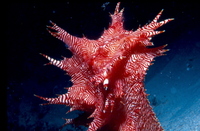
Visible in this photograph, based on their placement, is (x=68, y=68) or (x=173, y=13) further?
(x=173, y=13)

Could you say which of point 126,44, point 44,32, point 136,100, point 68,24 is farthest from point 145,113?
point 44,32

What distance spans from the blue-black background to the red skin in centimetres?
750

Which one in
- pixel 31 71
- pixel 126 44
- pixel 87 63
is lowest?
pixel 87 63

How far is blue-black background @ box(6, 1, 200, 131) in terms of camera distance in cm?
930

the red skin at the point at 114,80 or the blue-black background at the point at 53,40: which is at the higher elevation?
the blue-black background at the point at 53,40

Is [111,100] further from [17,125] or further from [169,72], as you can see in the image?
[17,125]

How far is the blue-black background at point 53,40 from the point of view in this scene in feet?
30.5

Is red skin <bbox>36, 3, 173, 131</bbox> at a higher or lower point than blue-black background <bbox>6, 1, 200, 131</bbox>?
lower

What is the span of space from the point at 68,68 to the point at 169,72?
11342 mm

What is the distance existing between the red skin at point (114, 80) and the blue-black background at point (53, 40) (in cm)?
750

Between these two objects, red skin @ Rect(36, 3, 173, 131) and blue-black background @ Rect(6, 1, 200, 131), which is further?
blue-black background @ Rect(6, 1, 200, 131)

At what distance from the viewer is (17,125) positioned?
39.7 feet

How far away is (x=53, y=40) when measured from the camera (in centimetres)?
1074

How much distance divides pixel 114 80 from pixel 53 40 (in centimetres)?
953
